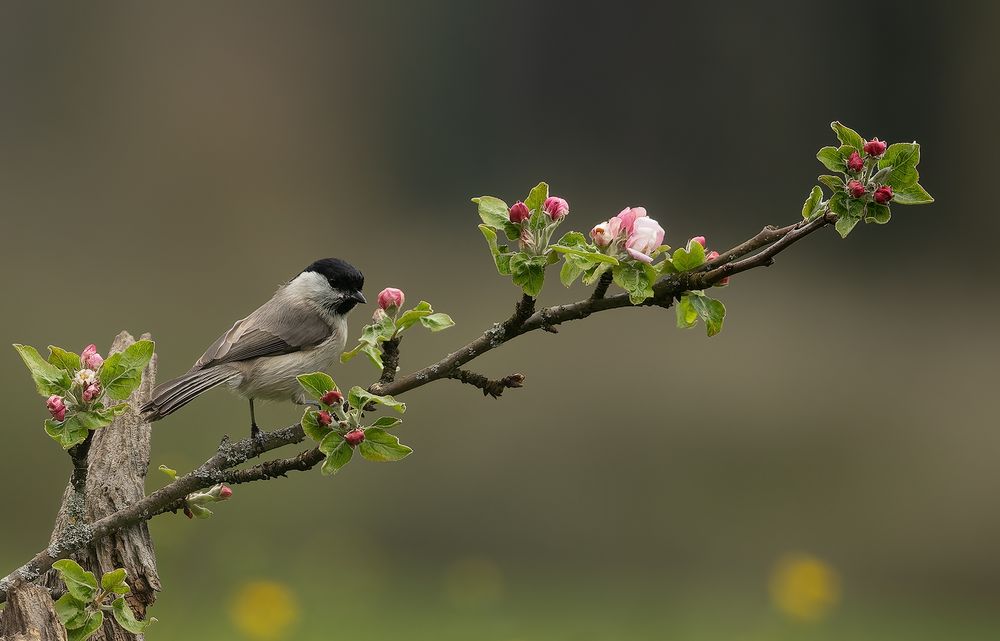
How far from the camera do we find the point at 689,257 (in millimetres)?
1245

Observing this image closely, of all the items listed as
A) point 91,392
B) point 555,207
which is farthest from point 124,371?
point 555,207

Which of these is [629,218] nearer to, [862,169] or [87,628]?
[862,169]

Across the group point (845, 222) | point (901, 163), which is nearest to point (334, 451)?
point (845, 222)

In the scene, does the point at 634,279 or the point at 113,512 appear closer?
the point at 634,279

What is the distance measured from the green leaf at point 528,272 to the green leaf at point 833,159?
38 cm

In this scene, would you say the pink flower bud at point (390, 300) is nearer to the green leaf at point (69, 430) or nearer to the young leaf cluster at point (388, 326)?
the young leaf cluster at point (388, 326)

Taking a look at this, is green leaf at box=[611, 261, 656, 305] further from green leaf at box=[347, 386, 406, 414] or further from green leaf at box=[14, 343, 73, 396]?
green leaf at box=[14, 343, 73, 396]

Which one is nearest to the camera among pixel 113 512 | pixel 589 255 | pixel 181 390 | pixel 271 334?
pixel 589 255

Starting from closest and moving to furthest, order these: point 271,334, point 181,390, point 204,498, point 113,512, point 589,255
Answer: point 589,255
point 204,498
point 113,512
point 181,390
point 271,334

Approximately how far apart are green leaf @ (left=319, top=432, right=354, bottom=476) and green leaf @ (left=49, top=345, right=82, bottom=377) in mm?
340

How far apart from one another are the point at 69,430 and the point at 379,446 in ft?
1.28

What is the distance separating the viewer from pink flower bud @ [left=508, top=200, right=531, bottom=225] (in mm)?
1268

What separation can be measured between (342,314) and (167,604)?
1697mm

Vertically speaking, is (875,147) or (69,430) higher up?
(875,147)
